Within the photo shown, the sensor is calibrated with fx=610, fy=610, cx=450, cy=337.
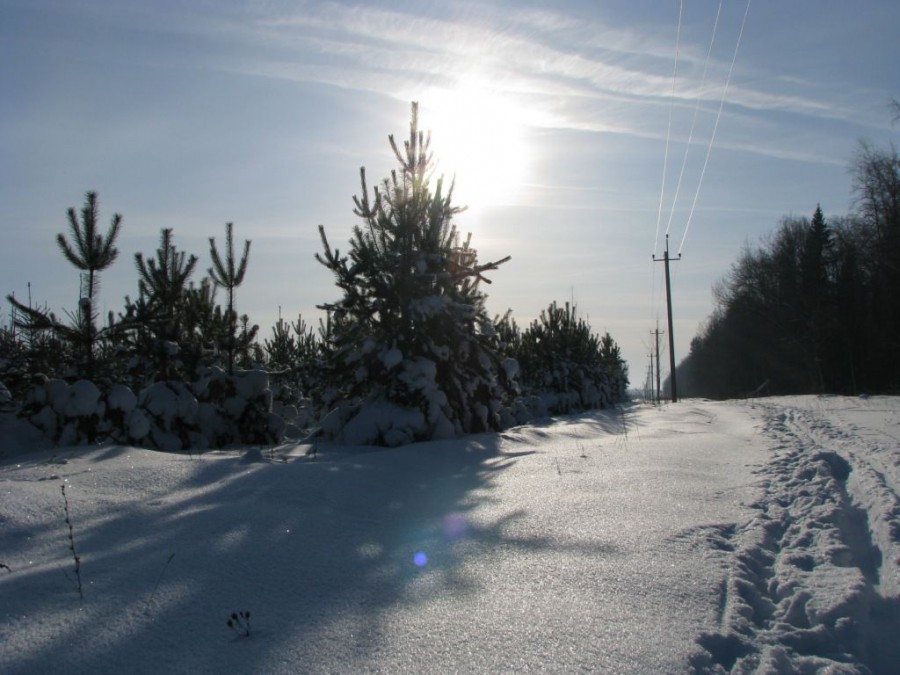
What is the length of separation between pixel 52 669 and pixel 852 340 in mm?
41337

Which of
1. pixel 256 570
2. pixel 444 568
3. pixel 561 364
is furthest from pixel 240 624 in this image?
pixel 561 364

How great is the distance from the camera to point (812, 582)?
3.04 m

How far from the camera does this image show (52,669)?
80.6 inches

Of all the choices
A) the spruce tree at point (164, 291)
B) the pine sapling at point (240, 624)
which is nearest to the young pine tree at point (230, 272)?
the spruce tree at point (164, 291)

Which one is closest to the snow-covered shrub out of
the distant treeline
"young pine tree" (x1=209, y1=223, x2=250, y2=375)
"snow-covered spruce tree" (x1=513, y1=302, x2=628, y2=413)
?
"young pine tree" (x1=209, y1=223, x2=250, y2=375)

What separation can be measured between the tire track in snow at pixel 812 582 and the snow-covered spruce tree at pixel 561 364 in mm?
15017

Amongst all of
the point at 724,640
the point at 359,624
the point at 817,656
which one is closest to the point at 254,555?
the point at 359,624

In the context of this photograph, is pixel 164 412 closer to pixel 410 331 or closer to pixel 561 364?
pixel 410 331

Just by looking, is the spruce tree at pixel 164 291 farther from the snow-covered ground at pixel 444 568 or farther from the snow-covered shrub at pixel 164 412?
the snow-covered ground at pixel 444 568

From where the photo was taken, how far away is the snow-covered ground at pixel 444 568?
228cm

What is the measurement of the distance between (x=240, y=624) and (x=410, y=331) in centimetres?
696

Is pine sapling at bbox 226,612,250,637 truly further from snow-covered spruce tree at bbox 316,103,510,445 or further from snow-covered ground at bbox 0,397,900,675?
snow-covered spruce tree at bbox 316,103,510,445

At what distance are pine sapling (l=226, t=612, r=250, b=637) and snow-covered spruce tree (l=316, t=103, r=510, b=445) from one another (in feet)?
19.3

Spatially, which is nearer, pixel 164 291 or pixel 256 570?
pixel 256 570
